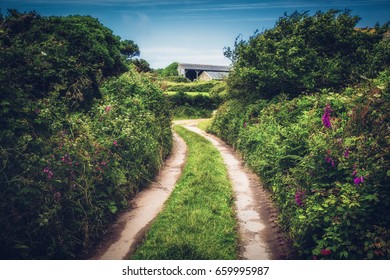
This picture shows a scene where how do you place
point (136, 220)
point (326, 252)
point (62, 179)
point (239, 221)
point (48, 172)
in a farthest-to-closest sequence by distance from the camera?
point (136, 220)
point (239, 221)
point (62, 179)
point (48, 172)
point (326, 252)

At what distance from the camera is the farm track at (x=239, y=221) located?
5.01m

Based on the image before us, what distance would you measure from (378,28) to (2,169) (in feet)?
44.8

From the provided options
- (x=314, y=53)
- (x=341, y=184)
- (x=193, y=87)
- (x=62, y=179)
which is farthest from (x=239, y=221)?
(x=193, y=87)

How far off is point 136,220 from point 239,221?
8.26 ft

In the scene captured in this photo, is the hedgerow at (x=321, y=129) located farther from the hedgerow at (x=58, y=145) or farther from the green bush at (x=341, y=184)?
the hedgerow at (x=58, y=145)

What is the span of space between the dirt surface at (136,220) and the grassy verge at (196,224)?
0.84 feet

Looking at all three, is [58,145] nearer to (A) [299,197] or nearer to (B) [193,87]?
(A) [299,197]

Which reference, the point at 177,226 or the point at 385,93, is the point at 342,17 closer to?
the point at 385,93

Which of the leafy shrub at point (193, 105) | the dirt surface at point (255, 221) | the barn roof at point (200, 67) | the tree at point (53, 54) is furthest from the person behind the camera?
the barn roof at point (200, 67)

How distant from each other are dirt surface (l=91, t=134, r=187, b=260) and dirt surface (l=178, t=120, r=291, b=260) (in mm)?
2158

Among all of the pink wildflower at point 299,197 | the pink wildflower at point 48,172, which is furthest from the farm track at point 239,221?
the pink wildflower at point 48,172

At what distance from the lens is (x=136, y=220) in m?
6.33

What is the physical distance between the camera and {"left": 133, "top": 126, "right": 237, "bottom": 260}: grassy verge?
467 centimetres
